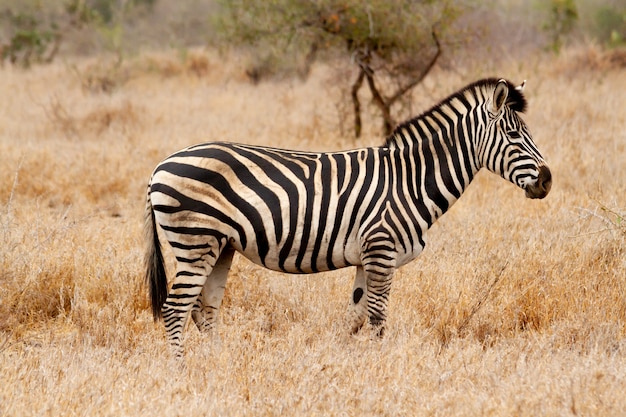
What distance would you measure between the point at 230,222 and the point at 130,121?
8.69 meters

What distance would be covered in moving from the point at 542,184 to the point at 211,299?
2.35 m

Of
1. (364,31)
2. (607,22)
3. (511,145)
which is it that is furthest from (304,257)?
(607,22)

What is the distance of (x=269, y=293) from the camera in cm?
582

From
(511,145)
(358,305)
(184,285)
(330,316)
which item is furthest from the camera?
(330,316)

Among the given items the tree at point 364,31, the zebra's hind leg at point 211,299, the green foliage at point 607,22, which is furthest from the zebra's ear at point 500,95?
the green foliage at point 607,22

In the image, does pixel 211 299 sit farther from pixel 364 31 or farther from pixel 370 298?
pixel 364 31

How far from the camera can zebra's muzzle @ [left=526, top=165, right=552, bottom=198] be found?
5059mm

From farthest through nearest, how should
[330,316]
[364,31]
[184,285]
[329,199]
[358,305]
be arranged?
[364,31] < [330,316] < [358,305] < [329,199] < [184,285]

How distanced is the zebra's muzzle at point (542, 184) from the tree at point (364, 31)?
629cm

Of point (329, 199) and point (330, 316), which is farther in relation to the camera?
point (330, 316)

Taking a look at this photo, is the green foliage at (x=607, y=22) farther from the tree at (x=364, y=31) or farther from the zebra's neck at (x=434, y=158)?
the zebra's neck at (x=434, y=158)

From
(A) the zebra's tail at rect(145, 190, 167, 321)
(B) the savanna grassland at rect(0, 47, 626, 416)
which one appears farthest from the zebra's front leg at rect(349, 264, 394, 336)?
(A) the zebra's tail at rect(145, 190, 167, 321)

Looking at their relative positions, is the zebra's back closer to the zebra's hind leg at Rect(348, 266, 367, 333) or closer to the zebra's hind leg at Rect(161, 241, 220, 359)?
the zebra's hind leg at Rect(161, 241, 220, 359)

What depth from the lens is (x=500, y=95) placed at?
16.8 feet
